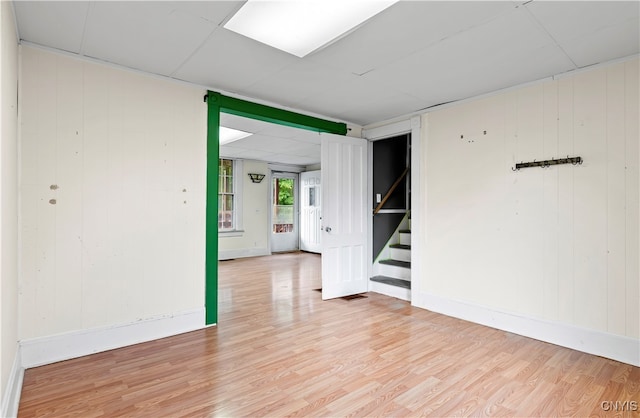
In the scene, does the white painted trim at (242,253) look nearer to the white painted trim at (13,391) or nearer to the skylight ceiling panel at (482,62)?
the white painted trim at (13,391)

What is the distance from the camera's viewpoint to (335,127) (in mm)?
4645

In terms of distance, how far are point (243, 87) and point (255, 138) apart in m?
2.56

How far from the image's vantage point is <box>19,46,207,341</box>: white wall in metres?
2.61

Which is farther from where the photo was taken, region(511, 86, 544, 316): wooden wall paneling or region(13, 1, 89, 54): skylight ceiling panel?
region(511, 86, 544, 316): wooden wall paneling

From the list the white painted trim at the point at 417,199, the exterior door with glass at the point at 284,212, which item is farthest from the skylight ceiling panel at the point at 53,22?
the exterior door with glass at the point at 284,212

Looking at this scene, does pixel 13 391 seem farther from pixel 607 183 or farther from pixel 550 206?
pixel 607 183

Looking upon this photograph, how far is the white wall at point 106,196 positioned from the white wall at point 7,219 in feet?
0.79

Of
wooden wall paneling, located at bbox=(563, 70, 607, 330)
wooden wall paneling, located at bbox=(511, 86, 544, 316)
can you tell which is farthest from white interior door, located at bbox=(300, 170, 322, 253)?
wooden wall paneling, located at bbox=(563, 70, 607, 330)

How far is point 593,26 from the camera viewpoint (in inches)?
90.6

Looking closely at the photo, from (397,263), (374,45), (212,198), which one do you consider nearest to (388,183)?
(397,263)

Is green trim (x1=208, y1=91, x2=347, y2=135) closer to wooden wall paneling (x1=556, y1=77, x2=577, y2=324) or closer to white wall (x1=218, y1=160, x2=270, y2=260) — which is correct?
wooden wall paneling (x1=556, y1=77, x2=577, y2=324)

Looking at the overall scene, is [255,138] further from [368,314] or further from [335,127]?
[368,314]

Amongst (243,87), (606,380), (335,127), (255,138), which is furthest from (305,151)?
(606,380)

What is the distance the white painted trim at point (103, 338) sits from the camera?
257 centimetres
